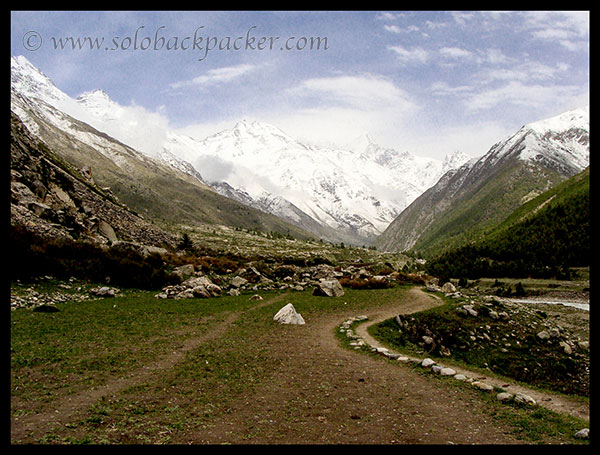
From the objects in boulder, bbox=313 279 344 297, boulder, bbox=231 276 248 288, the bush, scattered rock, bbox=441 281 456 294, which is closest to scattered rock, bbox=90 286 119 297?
the bush

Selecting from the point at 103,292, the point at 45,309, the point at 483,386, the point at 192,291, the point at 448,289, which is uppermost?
the point at 45,309

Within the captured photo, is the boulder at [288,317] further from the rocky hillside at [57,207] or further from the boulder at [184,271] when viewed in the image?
the rocky hillside at [57,207]

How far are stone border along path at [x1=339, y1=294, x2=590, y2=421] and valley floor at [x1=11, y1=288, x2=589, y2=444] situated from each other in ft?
2.58

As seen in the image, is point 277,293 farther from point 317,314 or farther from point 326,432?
point 326,432

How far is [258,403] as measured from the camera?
38.3 feet

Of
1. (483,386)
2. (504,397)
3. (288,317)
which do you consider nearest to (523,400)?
(504,397)

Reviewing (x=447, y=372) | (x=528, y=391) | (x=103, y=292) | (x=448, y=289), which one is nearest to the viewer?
(x=528, y=391)

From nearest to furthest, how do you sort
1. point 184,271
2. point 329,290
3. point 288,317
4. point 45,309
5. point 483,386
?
point 483,386
point 45,309
point 288,317
point 329,290
point 184,271

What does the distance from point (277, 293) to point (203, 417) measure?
2923 centimetres

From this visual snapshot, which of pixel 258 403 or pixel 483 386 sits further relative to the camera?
pixel 483 386

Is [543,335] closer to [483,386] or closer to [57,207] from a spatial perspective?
[483,386]

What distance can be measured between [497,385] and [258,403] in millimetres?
10232

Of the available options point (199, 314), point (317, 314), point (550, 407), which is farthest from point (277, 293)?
point (550, 407)

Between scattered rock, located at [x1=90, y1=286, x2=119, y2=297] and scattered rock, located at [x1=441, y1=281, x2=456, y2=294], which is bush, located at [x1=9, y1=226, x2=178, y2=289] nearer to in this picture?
scattered rock, located at [x1=90, y1=286, x2=119, y2=297]
